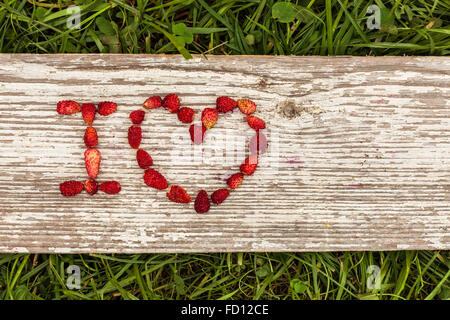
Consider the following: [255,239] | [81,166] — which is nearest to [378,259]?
[255,239]

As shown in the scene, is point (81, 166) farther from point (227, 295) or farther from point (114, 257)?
point (227, 295)

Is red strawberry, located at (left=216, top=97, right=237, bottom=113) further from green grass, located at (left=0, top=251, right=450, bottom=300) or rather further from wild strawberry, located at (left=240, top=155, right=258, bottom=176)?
green grass, located at (left=0, top=251, right=450, bottom=300)
